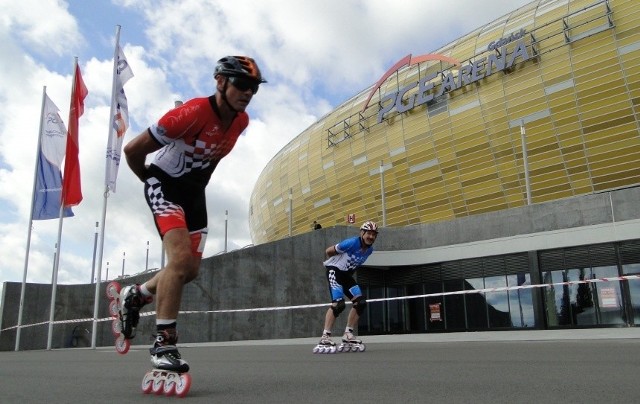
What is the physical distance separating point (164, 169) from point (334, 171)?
38348 millimetres

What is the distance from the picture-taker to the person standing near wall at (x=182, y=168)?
343 centimetres

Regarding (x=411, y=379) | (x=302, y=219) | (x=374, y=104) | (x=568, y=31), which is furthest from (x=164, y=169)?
(x=302, y=219)

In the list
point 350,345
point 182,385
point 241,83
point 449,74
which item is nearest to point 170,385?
point 182,385

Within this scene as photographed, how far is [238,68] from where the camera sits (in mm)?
3635

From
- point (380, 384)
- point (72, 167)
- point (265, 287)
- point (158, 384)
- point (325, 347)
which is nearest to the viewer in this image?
point (158, 384)

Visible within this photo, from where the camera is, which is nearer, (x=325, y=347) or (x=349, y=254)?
(x=325, y=347)

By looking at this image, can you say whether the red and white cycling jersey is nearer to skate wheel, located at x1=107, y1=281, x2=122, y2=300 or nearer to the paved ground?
the paved ground

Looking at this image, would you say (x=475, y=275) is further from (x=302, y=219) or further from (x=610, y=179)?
(x=302, y=219)

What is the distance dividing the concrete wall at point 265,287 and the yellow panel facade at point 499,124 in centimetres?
651

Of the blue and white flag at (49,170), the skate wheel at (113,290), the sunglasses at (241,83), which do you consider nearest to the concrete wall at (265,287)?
the blue and white flag at (49,170)

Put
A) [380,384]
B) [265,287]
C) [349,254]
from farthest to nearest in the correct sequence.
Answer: [265,287], [349,254], [380,384]

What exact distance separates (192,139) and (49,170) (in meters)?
15.2

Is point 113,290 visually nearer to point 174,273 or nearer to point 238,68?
point 174,273

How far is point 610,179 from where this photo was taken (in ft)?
91.9
